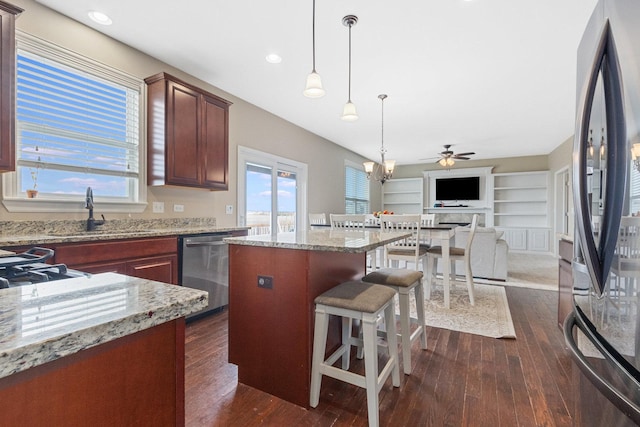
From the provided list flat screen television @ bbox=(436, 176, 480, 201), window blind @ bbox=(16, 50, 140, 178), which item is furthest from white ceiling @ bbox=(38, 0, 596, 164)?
flat screen television @ bbox=(436, 176, 480, 201)

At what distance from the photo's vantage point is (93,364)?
519 millimetres

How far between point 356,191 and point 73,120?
606 centimetres

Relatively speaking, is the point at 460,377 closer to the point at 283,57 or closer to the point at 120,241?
the point at 120,241

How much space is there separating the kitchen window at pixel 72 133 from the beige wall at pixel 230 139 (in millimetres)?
96

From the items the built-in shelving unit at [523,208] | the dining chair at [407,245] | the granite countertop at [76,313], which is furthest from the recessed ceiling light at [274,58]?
the built-in shelving unit at [523,208]

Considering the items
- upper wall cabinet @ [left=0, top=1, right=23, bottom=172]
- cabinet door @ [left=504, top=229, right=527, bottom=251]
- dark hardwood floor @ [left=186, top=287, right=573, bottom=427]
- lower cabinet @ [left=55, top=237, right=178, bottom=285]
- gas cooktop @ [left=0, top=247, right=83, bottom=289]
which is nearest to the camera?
gas cooktop @ [left=0, top=247, right=83, bottom=289]

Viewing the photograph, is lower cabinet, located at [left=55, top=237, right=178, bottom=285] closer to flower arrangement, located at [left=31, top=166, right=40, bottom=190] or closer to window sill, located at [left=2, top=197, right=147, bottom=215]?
window sill, located at [left=2, top=197, right=147, bottom=215]

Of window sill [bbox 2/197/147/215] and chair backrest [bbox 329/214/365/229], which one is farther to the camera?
chair backrest [bbox 329/214/365/229]

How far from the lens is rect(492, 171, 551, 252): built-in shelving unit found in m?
8.00

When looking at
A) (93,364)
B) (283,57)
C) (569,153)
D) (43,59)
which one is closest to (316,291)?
(93,364)

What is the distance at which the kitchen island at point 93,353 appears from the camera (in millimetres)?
432

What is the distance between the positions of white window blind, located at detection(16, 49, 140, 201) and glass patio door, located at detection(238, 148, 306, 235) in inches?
57.2

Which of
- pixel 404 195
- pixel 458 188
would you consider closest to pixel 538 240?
pixel 458 188

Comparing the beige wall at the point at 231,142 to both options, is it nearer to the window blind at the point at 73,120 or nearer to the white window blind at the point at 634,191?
the window blind at the point at 73,120
